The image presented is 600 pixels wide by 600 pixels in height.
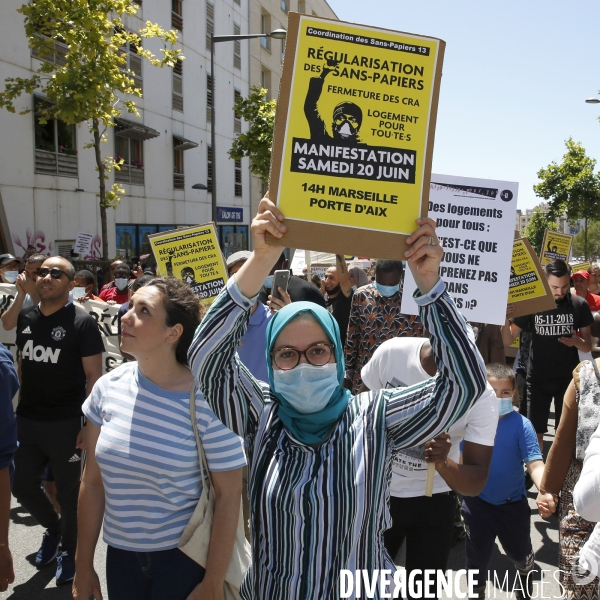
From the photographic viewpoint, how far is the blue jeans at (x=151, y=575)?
2566 mm

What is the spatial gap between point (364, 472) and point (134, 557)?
117 centimetres

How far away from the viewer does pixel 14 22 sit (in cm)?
1594

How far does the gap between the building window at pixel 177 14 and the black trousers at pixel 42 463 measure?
23667mm

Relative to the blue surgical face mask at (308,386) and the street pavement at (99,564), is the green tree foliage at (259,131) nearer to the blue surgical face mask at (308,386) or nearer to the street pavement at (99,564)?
the street pavement at (99,564)

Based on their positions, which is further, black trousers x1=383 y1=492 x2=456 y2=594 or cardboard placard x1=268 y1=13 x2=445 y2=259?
black trousers x1=383 y1=492 x2=456 y2=594

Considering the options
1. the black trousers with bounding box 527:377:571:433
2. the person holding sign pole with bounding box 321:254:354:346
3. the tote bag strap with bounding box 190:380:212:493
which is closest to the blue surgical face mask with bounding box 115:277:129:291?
the person holding sign pole with bounding box 321:254:354:346

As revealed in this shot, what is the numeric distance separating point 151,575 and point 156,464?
1.49ft

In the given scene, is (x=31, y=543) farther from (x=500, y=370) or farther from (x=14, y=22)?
(x=14, y=22)

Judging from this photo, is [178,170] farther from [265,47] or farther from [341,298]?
[341,298]

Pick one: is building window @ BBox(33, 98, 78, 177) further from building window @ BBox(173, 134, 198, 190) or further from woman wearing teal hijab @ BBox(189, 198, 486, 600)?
woman wearing teal hijab @ BBox(189, 198, 486, 600)

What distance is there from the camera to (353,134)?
2143 mm

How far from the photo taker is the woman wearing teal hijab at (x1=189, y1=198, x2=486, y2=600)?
1.96 meters

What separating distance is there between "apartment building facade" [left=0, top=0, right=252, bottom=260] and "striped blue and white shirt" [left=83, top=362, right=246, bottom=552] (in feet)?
49.7

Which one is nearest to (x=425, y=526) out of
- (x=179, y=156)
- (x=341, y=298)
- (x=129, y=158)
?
(x=341, y=298)
